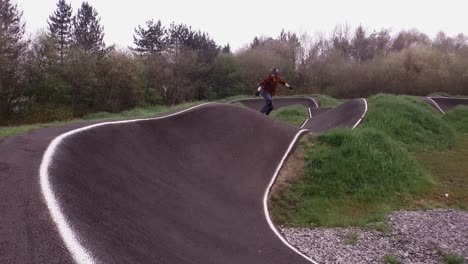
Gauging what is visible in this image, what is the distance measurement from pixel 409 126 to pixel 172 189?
32.5 feet

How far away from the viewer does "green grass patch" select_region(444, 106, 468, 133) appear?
15498mm

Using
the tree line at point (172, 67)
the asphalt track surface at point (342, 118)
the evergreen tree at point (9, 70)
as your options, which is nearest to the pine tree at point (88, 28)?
the tree line at point (172, 67)

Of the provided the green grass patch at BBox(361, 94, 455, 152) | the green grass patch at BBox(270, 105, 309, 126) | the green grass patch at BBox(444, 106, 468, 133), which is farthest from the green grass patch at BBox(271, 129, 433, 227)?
the green grass patch at BBox(444, 106, 468, 133)

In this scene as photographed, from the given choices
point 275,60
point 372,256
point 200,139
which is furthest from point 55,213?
point 275,60

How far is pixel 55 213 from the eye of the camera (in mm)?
2863

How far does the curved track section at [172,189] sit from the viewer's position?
10.5 feet

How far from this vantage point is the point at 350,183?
7633 millimetres

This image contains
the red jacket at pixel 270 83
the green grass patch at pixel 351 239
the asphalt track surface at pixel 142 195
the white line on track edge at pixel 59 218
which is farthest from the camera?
the red jacket at pixel 270 83

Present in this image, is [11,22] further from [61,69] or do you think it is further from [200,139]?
[200,139]

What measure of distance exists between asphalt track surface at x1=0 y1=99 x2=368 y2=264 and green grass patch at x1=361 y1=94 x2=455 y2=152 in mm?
5094

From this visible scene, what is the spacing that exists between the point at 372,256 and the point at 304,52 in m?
41.3

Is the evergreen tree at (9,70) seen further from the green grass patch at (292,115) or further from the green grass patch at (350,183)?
the green grass patch at (350,183)

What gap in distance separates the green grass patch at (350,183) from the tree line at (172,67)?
15.6 meters

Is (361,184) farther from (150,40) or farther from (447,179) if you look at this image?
(150,40)
